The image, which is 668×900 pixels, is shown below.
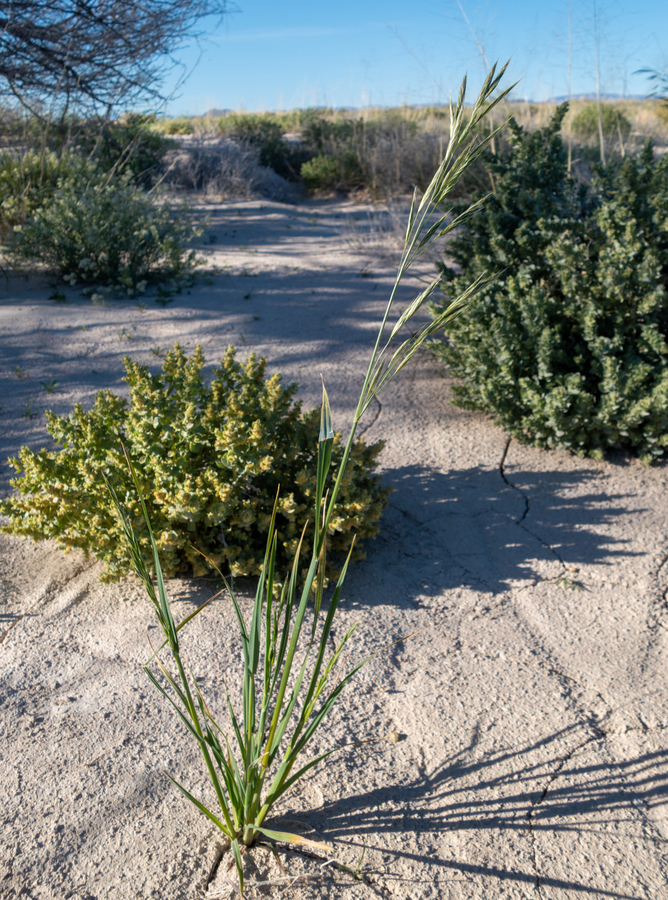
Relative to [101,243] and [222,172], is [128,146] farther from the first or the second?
[101,243]

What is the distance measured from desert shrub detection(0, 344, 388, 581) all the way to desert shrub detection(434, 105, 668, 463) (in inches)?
52.7

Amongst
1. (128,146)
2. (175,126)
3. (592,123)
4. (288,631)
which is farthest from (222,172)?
(288,631)

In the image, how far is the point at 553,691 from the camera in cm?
204

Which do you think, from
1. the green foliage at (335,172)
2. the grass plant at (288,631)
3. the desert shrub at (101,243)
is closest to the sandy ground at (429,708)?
the grass plant at (288,631)

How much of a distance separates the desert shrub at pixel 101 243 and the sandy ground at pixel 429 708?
96.4 inches

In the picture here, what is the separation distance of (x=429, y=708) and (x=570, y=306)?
7.32ft

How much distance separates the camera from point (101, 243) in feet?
18.1

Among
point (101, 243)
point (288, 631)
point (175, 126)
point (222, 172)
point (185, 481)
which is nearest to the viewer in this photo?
point (288, 631)

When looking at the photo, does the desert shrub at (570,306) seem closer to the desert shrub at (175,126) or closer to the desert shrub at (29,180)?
the desert shrub at (29,180)

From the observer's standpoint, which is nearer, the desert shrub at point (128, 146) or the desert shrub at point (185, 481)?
the desert shrub at point (185, 481)

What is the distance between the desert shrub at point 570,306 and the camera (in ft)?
10.3

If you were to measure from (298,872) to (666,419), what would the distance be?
267 cm

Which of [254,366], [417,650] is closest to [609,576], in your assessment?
[417,650]

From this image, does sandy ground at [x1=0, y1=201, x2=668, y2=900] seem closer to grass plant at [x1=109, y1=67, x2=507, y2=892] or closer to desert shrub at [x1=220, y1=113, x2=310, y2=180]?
grass plant at [x1=109, y1=67, x2=507, y2=892]
